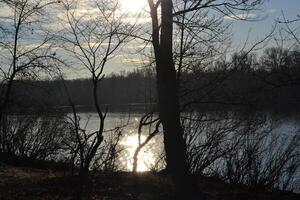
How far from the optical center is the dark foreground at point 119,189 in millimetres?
8445

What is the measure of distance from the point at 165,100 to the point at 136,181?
2.38 meters

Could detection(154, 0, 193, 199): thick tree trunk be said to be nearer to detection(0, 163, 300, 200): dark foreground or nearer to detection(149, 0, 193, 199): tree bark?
detection(149, 0, 193, 199): tree bark

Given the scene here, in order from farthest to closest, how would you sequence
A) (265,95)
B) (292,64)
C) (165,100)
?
(265,95), (292,64), (165,100)

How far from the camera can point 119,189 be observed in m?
8.88

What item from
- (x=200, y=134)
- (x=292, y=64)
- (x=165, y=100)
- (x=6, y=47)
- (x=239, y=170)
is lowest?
(x=239, y=170)

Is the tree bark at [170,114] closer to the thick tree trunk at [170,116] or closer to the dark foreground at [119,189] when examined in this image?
the thick tree trunk at [170,116]

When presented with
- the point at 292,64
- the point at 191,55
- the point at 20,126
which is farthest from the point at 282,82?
the point at 20,126

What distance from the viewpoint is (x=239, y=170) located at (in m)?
11.9

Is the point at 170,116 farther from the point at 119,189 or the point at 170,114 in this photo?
the point at 119,189

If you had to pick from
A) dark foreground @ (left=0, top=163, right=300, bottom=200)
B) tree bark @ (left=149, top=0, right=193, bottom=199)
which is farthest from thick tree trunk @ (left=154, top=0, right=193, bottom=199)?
dark foreground @ (left=0, top=163, right=300, bottom=200)

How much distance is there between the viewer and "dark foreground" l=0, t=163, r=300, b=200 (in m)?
8.45

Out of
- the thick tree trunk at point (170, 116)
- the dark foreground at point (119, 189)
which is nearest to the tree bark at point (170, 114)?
the thick tree trunk at point (170, 116)

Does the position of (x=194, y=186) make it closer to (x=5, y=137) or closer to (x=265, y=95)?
(x=265, y=95)

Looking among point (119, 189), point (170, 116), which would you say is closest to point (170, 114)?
point (170, 116)
